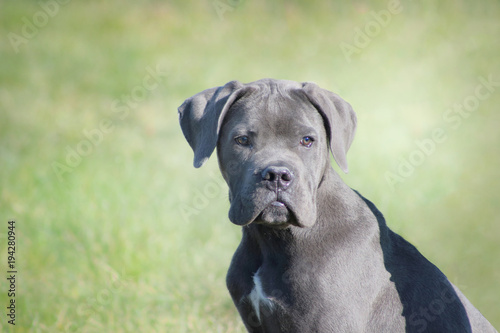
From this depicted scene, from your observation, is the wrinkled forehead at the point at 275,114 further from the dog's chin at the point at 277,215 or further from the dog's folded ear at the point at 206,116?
the dog's chin at the point at 277,215

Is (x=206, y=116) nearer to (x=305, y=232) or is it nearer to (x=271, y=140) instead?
(x=271, y=140)

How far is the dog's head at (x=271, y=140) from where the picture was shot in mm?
4035

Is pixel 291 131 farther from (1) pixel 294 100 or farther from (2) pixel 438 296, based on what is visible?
(2) pixel 438 296

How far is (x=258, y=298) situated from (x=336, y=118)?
139 cm

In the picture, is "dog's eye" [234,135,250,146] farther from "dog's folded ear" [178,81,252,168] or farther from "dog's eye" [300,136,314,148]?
"dog's eye" [300,136,314,148]

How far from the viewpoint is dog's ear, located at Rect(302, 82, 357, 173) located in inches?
170

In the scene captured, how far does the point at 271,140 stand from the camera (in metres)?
4.29

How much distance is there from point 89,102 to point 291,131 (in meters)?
9.27

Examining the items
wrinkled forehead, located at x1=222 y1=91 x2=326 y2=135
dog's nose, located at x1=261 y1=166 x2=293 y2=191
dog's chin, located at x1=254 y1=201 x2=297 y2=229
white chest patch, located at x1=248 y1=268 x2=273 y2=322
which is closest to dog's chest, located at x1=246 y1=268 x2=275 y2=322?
white chest patch, located at x1=248 y1=268 x2=273 y2=322

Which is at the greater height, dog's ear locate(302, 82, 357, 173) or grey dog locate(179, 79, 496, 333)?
dog's ear locate(302, 82, 357, 173)

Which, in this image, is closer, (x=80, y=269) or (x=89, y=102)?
(x=80, y=269)

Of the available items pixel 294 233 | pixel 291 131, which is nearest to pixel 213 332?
pixel 294 233

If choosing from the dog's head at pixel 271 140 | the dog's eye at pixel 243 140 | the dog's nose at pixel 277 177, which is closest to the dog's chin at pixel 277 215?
the dog's head at pixel 271 140

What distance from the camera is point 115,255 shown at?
7.70m
